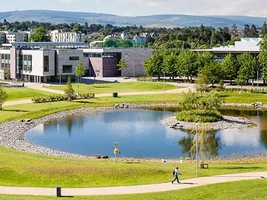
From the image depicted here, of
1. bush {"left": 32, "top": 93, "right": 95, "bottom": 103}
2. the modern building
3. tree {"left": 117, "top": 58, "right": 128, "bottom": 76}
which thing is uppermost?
the modern building

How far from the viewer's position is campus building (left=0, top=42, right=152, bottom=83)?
92.5 meters

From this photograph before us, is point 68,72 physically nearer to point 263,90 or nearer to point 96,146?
point 263,90

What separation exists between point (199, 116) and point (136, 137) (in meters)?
10.3

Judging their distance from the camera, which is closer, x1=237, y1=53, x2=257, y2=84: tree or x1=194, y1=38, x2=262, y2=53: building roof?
x1=237, y1=53, x2=257, y2=84: tree

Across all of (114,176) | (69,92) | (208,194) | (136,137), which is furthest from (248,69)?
(208,194)

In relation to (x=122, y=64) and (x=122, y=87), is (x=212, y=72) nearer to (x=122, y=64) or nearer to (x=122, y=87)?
(x=122, y=87)

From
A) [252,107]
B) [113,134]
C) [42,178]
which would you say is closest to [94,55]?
[252,107]

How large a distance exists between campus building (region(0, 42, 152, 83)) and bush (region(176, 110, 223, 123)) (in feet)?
137

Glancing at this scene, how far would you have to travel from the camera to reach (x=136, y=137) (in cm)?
4684

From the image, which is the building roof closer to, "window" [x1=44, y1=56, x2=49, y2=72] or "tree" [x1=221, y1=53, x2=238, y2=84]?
"tree" [x1=221, y1=53, x2=238, y2=84]

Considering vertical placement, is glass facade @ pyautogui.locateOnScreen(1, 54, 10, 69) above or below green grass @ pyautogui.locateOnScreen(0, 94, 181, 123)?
above

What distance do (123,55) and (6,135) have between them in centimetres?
6383

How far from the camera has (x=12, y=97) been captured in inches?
2761

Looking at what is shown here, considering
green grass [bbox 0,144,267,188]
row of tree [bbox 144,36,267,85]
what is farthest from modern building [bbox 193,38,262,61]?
green grass [bbox 0,144,267,188]
